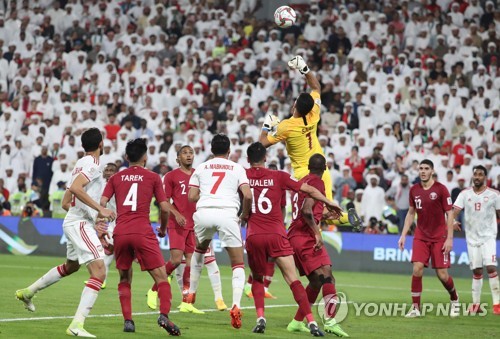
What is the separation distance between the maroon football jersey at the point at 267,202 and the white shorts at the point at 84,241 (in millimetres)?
1965

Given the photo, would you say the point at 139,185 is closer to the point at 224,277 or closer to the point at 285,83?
the point at 224,277

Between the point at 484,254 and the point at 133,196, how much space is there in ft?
24.4

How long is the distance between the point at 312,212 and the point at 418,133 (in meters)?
16.6

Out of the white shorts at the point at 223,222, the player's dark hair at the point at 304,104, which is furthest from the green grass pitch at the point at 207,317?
the player's dark hair at the point at 304,104

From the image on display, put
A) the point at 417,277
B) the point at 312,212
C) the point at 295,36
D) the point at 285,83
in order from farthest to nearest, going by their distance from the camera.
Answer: the point at 295,36 → the point at 285,83 → the point at 417,277 → the point at 312,212

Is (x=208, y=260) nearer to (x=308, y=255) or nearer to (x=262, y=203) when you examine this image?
(x=308, y=255)

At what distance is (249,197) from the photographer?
12.7m

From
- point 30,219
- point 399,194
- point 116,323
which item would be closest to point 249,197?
point 116,323

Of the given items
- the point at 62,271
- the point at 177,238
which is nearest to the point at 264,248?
the point at 62,271

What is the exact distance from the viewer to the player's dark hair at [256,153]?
511 inches

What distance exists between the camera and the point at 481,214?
17219 millimetres

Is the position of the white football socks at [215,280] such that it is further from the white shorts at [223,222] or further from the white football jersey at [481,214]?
the white football jersey at [481,214]

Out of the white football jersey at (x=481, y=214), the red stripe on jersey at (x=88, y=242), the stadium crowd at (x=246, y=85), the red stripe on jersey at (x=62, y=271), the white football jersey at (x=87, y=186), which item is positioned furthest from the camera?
the stadium crowd at (x=246, y=85)

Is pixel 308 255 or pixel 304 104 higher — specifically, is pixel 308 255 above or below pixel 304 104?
below
